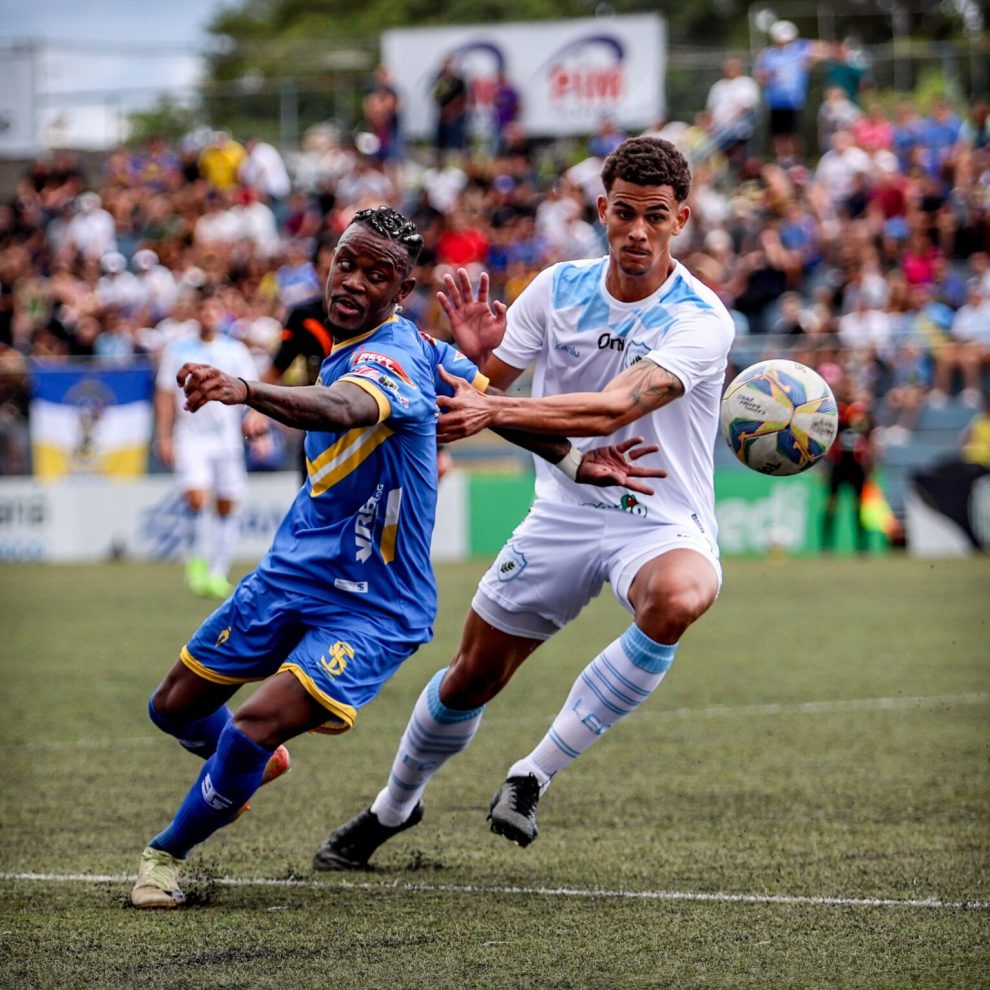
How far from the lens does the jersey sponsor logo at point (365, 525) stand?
521 centimetres

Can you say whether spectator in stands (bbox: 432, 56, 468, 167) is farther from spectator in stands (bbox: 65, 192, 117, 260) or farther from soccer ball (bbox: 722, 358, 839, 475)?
soccer ball (bbox: 722, 358, 839, 475)

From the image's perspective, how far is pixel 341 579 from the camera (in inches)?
205

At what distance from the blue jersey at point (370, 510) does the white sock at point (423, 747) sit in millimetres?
684

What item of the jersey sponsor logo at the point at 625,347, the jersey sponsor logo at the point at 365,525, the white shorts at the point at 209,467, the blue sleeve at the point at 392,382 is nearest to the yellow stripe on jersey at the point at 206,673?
the jersey sponsor logo at the point at 365,525

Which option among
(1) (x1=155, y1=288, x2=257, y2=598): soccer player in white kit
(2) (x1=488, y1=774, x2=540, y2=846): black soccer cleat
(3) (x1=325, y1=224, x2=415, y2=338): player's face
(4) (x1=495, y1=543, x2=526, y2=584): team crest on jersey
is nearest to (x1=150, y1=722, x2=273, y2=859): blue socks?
(2) (x1=488, y1=774, x2=540, y2=846): black soccer cleat

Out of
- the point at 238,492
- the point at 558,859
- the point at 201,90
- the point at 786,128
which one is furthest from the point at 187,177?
the point at 558,859

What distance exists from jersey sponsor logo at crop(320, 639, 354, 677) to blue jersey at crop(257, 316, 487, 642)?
0.53 ft

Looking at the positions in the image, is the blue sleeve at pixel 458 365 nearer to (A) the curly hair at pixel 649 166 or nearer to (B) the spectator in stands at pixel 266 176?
(A) the curly hair at pixel 649 166

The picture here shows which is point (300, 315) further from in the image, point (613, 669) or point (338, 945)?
point (338, 945)

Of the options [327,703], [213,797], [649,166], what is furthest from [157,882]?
[649,166]

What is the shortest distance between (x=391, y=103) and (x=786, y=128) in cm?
600

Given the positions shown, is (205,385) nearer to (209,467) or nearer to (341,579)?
(341,579)

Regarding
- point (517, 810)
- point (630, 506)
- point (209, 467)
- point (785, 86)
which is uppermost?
point (785, 86)

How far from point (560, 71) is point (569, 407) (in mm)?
21125
